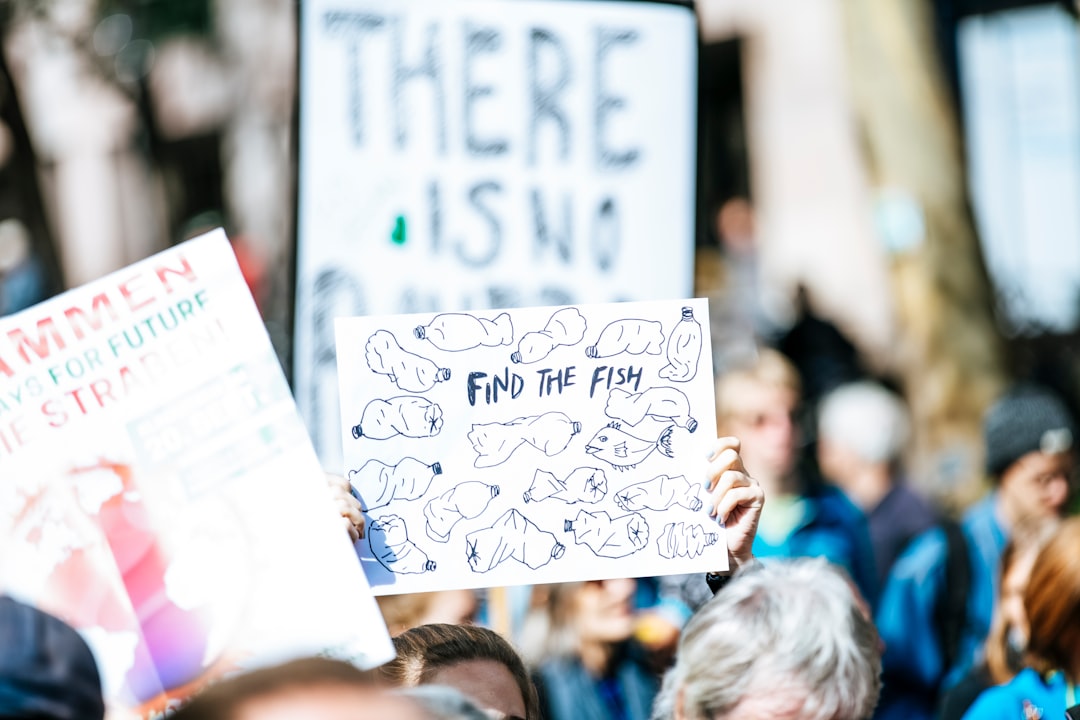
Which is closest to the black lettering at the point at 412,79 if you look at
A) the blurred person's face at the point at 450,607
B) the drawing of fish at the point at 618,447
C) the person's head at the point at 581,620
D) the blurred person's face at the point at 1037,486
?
the blurred person's face at the point at 450,607

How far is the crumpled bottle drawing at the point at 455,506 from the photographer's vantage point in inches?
93.1

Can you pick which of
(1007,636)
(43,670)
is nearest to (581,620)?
(1007,636)

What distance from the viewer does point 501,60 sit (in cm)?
381

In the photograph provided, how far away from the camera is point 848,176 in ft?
34.7

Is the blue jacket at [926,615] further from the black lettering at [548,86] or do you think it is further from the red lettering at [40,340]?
the red lettering at [40,340]

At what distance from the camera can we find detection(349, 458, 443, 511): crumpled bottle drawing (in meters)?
2.37

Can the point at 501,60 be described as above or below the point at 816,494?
above

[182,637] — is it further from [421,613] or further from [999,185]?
[999,185]

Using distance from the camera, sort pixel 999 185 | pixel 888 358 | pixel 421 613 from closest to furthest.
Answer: pixel 421 613, pixel 888 358, pixel 999 185

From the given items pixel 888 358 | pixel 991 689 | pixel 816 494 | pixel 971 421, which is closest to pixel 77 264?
pixel 888 358

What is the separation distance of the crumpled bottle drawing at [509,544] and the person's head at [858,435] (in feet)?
10.9

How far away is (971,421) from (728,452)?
19.4ft

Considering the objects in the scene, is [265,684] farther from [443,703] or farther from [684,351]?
[684,351]

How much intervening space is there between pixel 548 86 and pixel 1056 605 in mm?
1750
